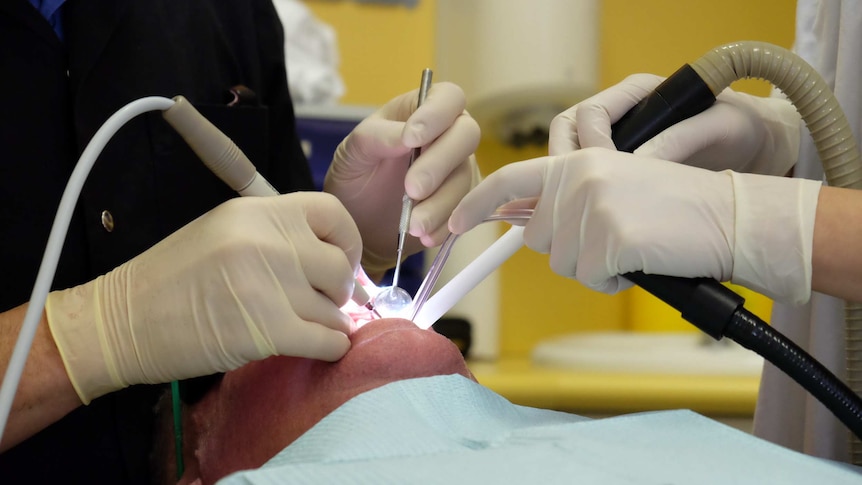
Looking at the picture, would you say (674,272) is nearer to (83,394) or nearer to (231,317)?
(231,317)

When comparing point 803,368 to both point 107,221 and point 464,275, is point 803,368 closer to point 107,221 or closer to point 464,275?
point 464,275

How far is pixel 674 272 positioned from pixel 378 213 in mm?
677

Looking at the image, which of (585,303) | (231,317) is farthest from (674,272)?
(585,303)

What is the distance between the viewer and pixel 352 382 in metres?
0.91

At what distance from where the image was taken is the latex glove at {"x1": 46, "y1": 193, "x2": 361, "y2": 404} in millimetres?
926

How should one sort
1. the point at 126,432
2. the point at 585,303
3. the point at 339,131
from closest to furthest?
the point at 126,432 < the point at 339,131 < the point at 585,303

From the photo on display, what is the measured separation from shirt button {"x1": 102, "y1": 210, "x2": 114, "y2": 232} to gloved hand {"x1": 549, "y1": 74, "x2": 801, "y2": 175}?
687mm

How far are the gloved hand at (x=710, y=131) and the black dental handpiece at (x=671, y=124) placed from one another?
0.02 m

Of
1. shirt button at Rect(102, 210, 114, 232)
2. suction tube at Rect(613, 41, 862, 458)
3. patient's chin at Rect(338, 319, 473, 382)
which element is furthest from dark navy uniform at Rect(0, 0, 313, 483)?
suction tube at Rect(613, 41, 862, 458)

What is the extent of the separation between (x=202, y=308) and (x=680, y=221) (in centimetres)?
58

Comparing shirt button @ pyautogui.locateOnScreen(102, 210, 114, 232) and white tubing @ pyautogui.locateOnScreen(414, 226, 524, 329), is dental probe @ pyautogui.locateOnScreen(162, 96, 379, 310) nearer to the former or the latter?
white tubing @ pyautogui.locateOnScreen(414, 226, 524, 329)

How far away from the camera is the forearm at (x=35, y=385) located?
3.01 ft

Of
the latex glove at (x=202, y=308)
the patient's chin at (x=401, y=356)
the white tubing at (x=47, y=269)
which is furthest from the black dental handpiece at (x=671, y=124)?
the white tubing at (x=47, y=269)

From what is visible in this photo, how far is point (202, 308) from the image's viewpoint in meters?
0.93
